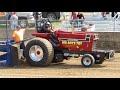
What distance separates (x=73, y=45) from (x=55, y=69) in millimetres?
900

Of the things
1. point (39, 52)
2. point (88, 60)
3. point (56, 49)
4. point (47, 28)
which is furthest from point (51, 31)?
point (88, 60)

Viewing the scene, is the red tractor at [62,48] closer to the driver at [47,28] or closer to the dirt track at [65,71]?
the driver at [47,28]

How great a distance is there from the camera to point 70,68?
9.02 m

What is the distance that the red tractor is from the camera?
8992mm

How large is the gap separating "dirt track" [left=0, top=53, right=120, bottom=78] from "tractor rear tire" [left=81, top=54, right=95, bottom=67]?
0.14 m

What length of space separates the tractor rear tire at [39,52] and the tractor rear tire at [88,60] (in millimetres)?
896

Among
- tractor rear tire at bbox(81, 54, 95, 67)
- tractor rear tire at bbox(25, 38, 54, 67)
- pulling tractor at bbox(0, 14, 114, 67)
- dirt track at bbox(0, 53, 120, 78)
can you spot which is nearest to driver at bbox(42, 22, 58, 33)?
pulling tractor at bbox(0, 14, 114, 67)

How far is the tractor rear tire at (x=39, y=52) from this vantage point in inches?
351

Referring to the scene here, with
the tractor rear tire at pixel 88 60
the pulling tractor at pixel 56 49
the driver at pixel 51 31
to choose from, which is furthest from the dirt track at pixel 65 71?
the driver at pixel 51 31

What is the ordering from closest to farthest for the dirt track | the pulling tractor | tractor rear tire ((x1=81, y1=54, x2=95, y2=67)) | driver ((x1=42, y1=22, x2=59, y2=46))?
1. the dirt track
2. tractor rear tire ((x1=81, y1=54, x2=95, y2=67))
3. the pulling tractor
4. driver ((x1=42, y1=22, x2=59, y2=46))

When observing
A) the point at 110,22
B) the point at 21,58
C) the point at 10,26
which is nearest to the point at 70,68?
the point at 21,58

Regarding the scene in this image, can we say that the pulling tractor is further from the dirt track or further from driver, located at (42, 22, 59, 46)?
the dirt track

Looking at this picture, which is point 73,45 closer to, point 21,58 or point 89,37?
point 89,37

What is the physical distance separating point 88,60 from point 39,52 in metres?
1.37
